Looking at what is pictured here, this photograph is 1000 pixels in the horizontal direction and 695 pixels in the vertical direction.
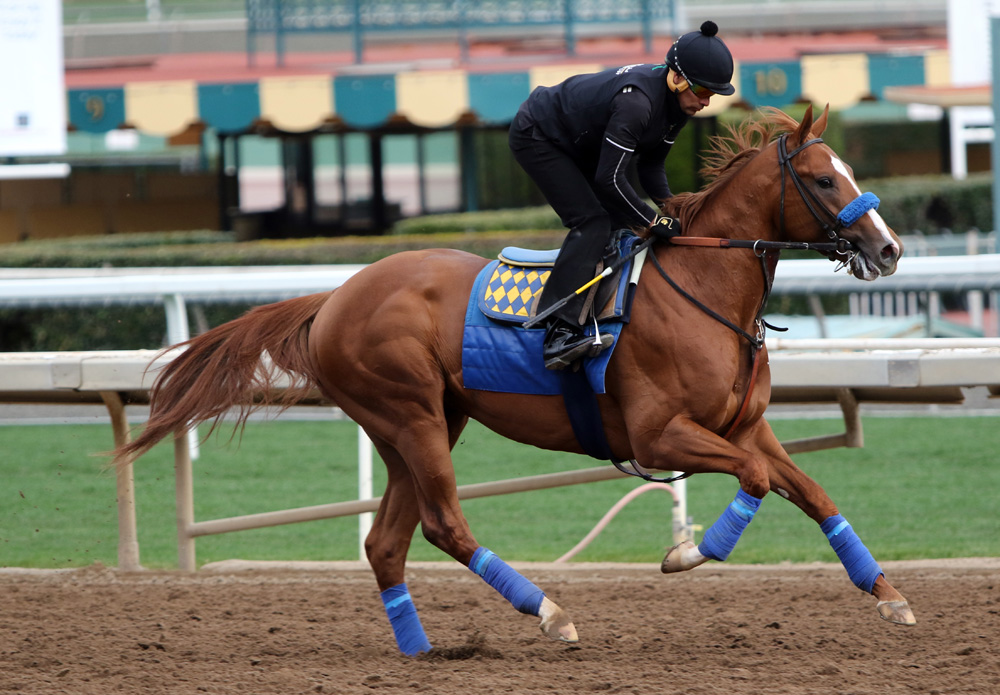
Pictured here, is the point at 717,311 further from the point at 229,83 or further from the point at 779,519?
the point at 229,83

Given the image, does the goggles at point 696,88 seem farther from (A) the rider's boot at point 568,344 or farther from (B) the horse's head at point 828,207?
(A) the rider's boot at point 568,344

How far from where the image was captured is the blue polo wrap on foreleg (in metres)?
3.52

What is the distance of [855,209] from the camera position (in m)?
3.52

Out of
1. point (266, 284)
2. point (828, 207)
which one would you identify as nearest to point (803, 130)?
point (828, 207)

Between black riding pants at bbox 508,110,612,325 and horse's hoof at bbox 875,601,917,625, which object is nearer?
horse's hoof at bbox 875,601,917,625

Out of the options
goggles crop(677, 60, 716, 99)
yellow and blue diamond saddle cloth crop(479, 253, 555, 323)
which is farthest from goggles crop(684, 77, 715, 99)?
yellow and blue diamond saddle cloth crop(479, 253, 555, 323)

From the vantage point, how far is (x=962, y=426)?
8.45 meters

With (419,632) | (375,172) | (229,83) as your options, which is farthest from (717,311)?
(375,172)

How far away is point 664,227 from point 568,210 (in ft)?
1.03

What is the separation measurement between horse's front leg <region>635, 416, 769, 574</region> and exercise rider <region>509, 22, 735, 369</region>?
0.34 meters

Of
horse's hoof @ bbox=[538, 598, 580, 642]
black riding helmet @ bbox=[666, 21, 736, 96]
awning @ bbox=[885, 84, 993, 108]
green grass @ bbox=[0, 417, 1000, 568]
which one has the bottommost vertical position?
green grass @ bbox=[0, 417, 1000, 568]

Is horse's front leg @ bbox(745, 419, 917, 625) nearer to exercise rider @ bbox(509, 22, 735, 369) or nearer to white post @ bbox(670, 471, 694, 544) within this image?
exercise rider @ bbox(509, 22, 735, 369)

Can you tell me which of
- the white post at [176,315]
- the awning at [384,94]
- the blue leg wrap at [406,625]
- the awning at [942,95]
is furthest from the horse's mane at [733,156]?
the awning at [942,95]

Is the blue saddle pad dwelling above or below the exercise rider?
below
